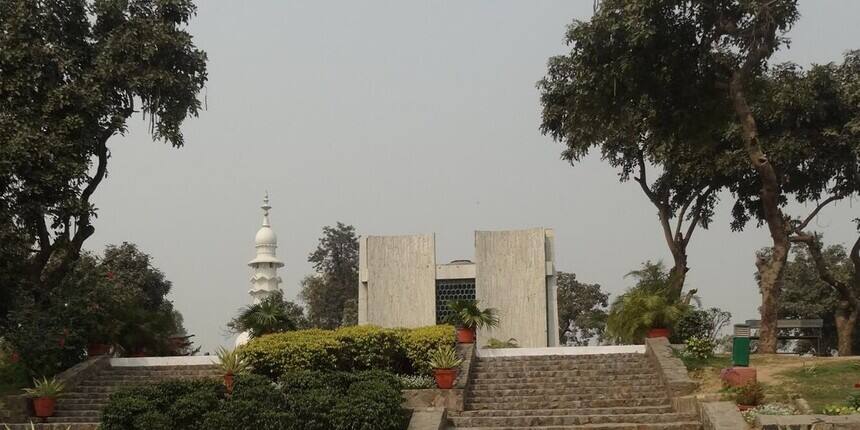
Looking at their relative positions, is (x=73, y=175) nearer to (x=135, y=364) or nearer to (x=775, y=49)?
(x=135, y=364)

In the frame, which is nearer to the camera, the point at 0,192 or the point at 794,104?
the point at 0,192

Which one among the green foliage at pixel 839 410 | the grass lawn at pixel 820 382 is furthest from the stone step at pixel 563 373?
→ the green foliage at pixel 839 410

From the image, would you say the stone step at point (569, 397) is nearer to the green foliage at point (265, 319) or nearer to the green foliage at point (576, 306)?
the green foliage at point (265, 319)

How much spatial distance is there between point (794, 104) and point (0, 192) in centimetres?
1769

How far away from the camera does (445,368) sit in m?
16.1

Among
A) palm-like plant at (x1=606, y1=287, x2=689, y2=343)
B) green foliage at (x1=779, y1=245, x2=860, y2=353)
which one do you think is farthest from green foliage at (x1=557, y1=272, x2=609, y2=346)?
palm-like plant at (x1=606, y1=287, x2=689, y2=343)

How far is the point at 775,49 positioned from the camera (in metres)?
20.2

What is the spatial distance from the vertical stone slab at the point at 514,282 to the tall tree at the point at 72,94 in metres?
9.20

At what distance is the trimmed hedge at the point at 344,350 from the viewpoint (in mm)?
17359

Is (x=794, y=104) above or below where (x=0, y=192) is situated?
above

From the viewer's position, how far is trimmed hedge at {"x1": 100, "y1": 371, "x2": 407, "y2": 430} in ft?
43.6

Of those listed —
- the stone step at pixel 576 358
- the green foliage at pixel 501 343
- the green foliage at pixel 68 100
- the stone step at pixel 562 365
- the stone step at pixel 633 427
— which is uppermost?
the green foliage at pixel 68 100

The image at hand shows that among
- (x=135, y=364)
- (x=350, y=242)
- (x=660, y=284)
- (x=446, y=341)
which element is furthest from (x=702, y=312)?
(x=350, y=242)

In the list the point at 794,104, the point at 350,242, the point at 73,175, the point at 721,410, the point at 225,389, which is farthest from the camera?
the point at 350,242
